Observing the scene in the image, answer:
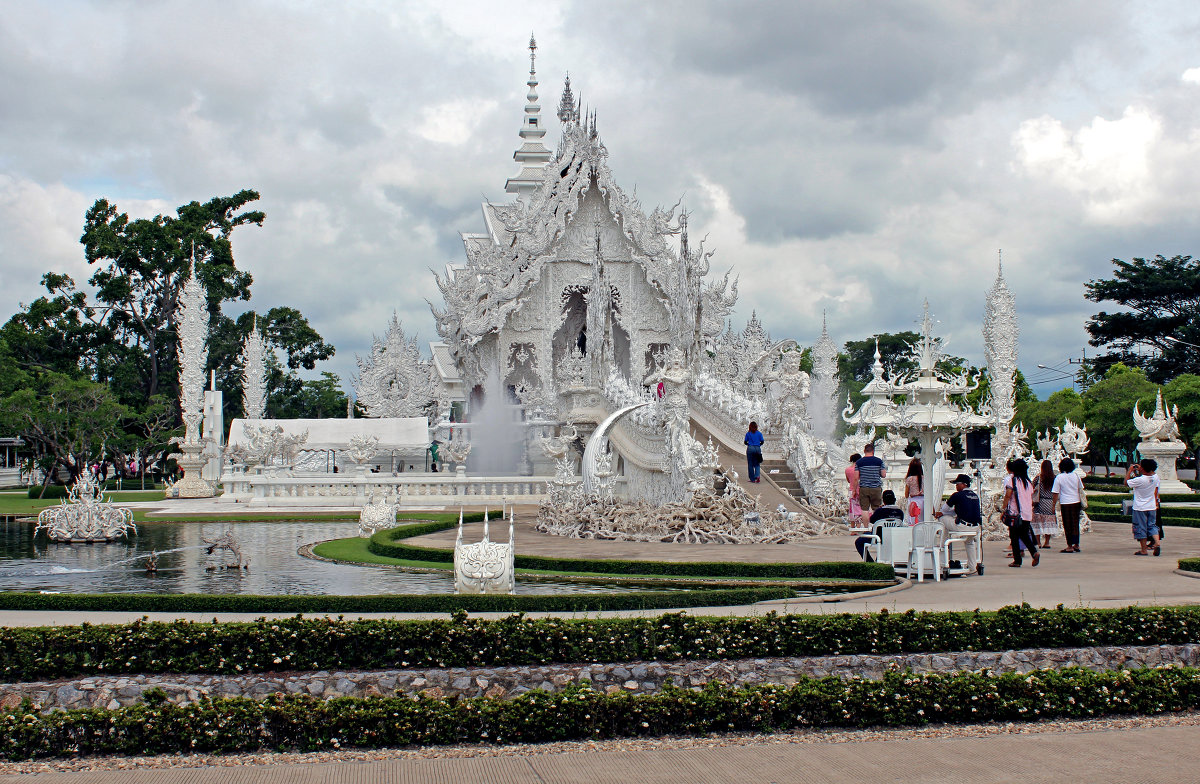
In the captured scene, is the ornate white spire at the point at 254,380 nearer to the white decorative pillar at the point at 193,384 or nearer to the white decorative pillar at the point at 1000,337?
the white decorative pillar at the point at 193,384

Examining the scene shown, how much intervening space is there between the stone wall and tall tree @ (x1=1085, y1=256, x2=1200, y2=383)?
131ft

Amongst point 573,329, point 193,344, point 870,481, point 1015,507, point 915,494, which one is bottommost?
point 1015,507

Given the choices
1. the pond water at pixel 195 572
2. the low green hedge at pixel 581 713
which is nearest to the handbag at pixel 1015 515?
the pond water at pixel 195 572

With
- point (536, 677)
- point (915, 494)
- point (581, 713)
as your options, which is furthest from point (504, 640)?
point (915, 494)

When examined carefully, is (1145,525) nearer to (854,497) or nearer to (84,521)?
(854,497)

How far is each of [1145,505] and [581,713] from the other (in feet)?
32.9

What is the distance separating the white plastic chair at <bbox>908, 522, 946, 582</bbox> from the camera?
442 inches

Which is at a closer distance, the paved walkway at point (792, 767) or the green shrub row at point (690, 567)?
the paved walkway at point (792, 767)

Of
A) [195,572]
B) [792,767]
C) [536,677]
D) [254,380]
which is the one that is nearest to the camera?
[792,767]

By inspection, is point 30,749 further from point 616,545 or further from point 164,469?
point 164,469

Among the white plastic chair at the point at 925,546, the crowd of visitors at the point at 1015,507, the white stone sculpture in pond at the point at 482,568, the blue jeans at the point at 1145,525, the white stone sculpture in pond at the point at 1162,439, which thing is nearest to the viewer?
the white stone sculpture in pond at the point at 482,568

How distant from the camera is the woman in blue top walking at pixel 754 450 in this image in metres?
18.9

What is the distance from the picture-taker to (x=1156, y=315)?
44000mm

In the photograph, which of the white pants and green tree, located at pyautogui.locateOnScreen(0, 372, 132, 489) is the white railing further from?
the white pants
